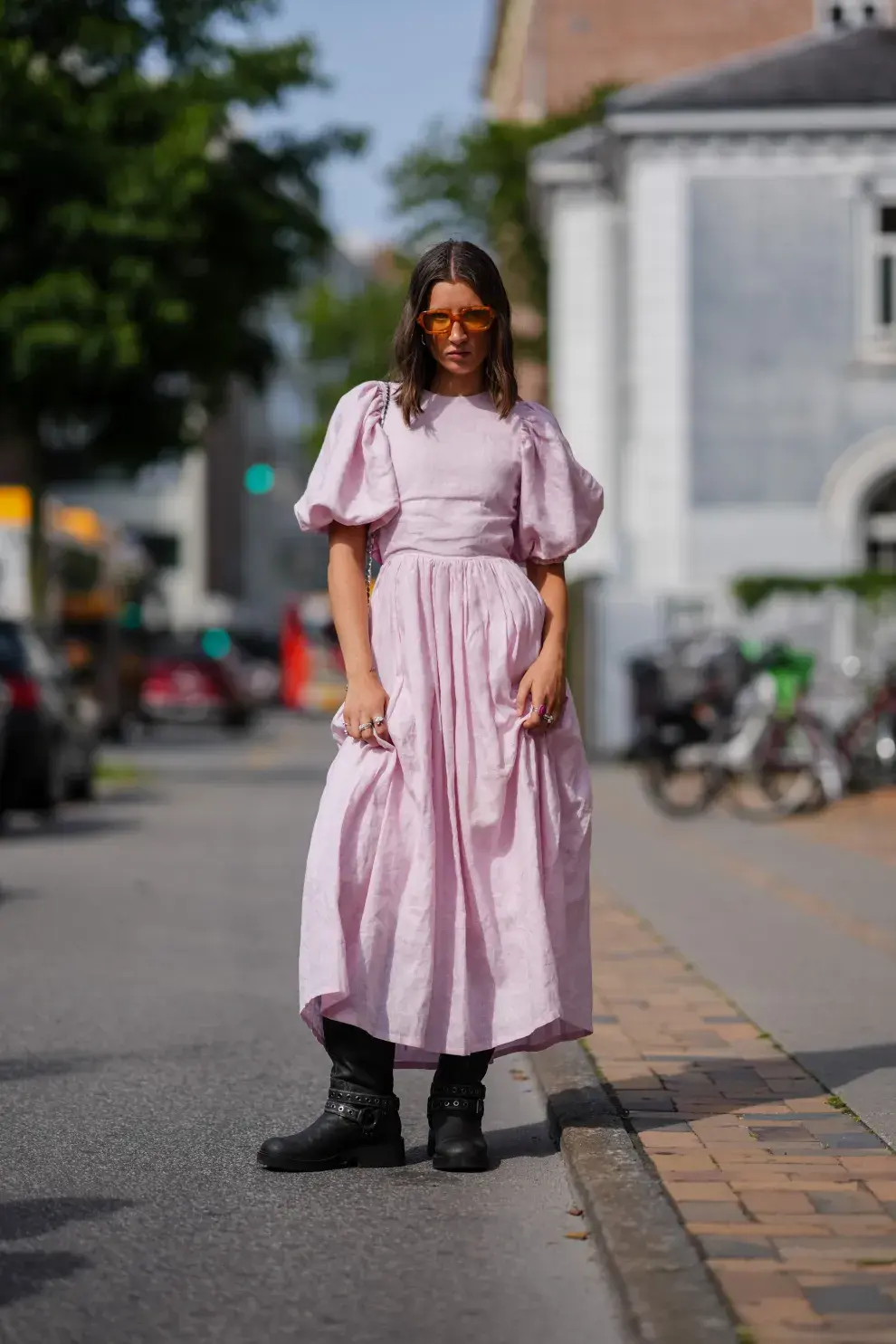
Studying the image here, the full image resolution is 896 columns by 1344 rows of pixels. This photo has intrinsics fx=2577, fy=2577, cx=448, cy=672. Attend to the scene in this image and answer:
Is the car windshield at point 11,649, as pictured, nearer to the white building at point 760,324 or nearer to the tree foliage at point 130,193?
the tree foliage at point 130,193

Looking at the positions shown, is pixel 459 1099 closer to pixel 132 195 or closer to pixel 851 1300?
pixel 851 1300

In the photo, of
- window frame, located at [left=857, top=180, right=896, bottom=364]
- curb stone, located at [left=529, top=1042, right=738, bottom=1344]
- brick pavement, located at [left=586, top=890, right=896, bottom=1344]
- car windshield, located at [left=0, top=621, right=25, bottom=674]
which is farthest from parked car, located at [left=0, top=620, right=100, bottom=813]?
window frame, located at [left=857, top=180, right=896, bottom=364]

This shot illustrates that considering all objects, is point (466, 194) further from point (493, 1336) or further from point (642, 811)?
point (493, 1336)

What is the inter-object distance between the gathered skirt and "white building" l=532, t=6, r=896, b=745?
2254 centimetres

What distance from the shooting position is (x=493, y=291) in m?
5.68

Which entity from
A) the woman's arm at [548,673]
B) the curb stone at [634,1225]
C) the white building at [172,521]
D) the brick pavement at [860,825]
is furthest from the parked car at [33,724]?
the white building at [172,521]

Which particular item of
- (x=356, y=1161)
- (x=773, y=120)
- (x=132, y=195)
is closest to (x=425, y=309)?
(x=356, y=1161)

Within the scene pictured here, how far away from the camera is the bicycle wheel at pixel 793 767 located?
18156mm

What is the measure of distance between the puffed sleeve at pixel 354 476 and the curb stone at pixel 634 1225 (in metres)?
1.43

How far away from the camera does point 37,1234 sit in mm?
4930

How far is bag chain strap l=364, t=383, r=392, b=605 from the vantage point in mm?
5668

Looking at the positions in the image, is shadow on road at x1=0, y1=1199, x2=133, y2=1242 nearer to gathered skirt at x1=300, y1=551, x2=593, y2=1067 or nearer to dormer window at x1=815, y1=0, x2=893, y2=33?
gathered skirt at x1=300, y1=551, x2=593, y2=1067

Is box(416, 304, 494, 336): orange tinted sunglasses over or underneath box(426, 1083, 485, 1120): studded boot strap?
over

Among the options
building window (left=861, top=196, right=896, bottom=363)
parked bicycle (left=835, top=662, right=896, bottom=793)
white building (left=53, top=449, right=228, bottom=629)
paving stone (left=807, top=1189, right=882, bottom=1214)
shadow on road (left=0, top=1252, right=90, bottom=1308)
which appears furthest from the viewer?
white building (left=53, top=449, right=228, bottom=629)
